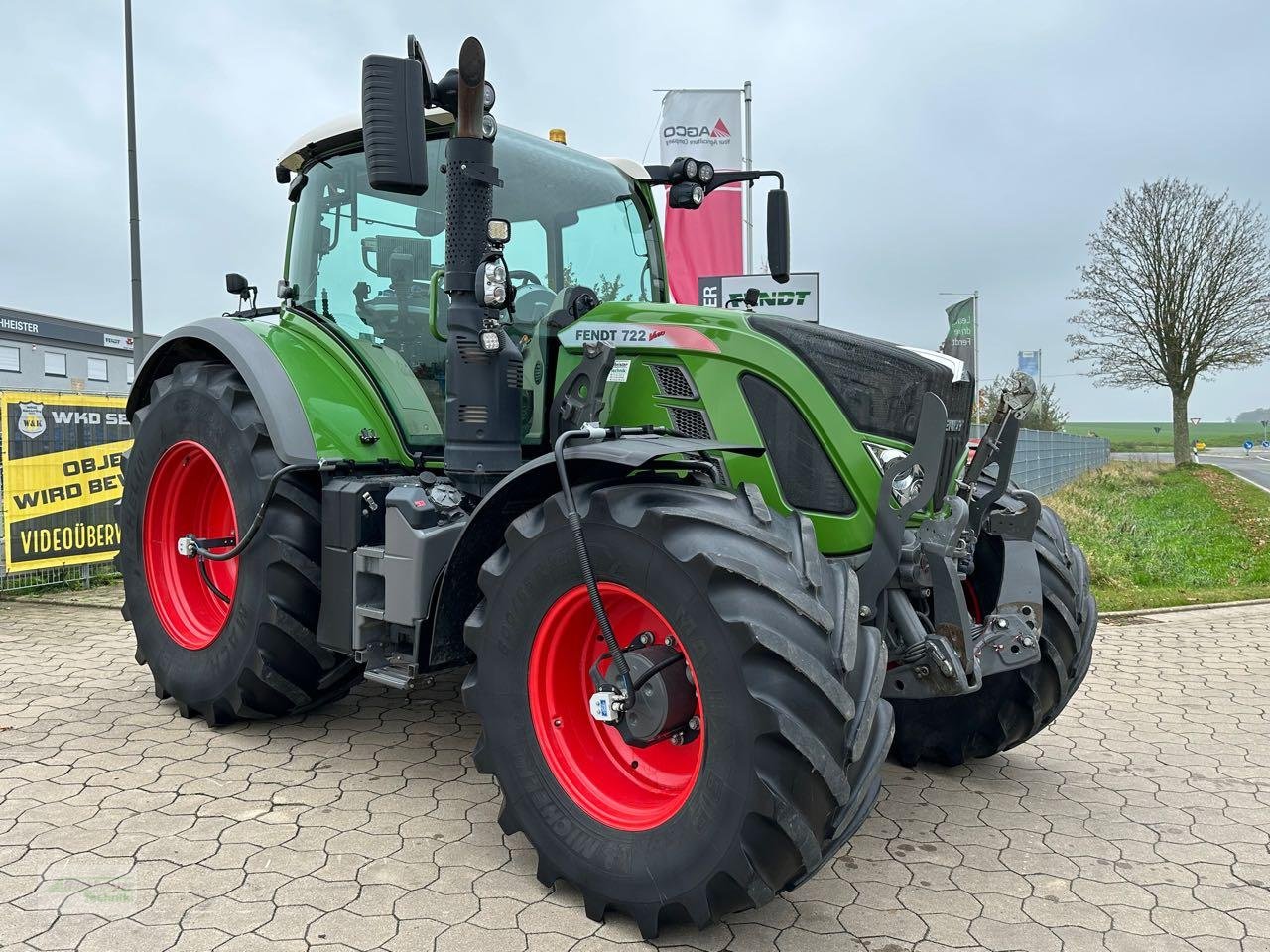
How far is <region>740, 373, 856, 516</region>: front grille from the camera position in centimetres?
329

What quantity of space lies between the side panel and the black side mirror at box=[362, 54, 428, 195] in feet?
3.23

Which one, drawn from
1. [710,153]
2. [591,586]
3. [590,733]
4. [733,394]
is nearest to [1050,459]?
[710,153]

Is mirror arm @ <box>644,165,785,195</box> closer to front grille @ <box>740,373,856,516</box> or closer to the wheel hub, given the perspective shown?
front grille @ <box>740,373,856,516</box>

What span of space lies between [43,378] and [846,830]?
28292mm

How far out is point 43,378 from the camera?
25.9 metres

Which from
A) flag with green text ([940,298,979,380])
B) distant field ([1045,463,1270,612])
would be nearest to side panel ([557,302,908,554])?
distant field ([1045,463,1270,612])

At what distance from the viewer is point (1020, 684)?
3.90 meters

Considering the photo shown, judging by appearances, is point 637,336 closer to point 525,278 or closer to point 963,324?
point 525,278

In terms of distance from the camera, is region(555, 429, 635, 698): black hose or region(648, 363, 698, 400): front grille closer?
region(555, 429, 635, 698): black hose

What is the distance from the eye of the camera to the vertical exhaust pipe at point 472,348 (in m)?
3.58

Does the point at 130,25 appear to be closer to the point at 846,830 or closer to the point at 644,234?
the point at 644,234

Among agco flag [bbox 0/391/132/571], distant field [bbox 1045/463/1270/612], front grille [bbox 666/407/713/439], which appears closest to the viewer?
front grille [bbox 666/407/713/439]

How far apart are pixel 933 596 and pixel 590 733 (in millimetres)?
1188

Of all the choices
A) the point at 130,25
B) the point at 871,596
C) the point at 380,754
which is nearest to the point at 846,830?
the point at 871,596
